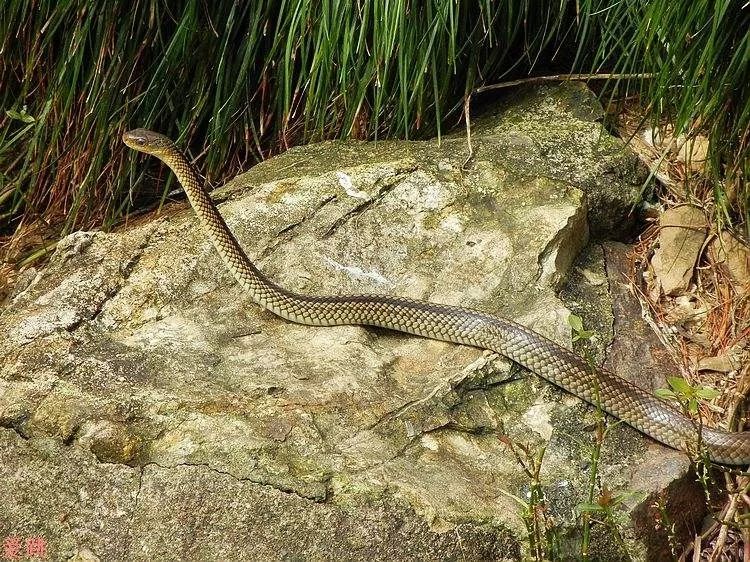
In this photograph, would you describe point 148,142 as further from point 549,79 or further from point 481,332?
point 549,79

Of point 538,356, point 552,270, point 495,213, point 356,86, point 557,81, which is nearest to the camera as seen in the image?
point 538,356

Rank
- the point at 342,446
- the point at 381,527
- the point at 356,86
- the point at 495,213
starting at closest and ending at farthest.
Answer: the point at 381,527
the point at 342,446
the point at 495,213
the point at 356,86

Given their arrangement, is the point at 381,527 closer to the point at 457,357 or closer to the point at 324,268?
the point at 457,357

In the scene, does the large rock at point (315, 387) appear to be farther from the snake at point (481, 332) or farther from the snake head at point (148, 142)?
the snake head at point (148, 142)

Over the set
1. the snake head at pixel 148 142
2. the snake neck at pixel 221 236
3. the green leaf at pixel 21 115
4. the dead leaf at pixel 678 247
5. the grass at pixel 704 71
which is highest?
the grass at pixel 704 71

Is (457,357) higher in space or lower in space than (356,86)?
lower

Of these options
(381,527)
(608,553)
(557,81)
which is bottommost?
(608,553)

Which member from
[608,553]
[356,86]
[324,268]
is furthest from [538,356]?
[356,86]

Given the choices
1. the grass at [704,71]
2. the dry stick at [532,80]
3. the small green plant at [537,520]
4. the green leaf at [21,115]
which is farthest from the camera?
the green leaf at [21,115]

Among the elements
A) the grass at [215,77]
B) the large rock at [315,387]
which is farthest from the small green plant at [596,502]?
the grass at [215,77]
